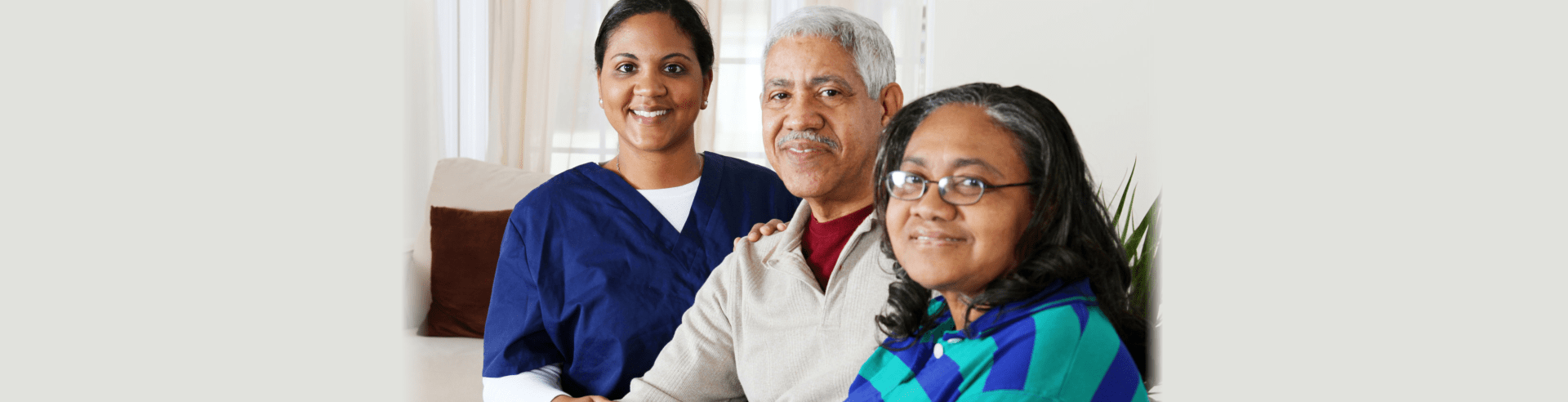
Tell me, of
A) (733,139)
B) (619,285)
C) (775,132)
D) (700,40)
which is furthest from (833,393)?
(733,139)

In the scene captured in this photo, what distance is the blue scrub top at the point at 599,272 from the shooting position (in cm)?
110

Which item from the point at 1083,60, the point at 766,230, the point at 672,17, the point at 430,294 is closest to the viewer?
the point at 766,230

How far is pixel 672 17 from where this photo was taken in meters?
1.09

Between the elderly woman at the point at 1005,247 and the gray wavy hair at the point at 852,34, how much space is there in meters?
0.25

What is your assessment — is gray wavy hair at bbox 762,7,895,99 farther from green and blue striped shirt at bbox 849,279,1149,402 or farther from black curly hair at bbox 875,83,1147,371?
green and blue striped shirt at bbox 849,279,1149,402

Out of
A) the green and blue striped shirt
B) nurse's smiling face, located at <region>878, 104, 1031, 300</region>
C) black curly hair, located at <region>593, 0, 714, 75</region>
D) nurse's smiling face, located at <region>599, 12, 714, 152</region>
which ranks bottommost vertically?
the green and blue striped shirt

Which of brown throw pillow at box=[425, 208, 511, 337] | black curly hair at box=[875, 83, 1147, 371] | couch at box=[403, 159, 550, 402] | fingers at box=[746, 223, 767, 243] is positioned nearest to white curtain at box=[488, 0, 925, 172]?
couch at box=[403, 159, 550, 402]

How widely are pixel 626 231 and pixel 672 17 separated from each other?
273 millimetres

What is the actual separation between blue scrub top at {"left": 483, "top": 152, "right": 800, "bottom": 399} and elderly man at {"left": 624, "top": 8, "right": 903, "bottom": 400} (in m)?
0.14

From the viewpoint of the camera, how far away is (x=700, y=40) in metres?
1.12

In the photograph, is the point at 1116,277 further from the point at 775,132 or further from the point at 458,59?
the point at 458,59

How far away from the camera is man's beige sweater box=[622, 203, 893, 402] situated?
2.76ft

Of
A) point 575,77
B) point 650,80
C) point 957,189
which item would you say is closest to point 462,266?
point 575,77

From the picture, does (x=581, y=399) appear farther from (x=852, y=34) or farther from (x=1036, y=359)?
(x=1036, y=359)
